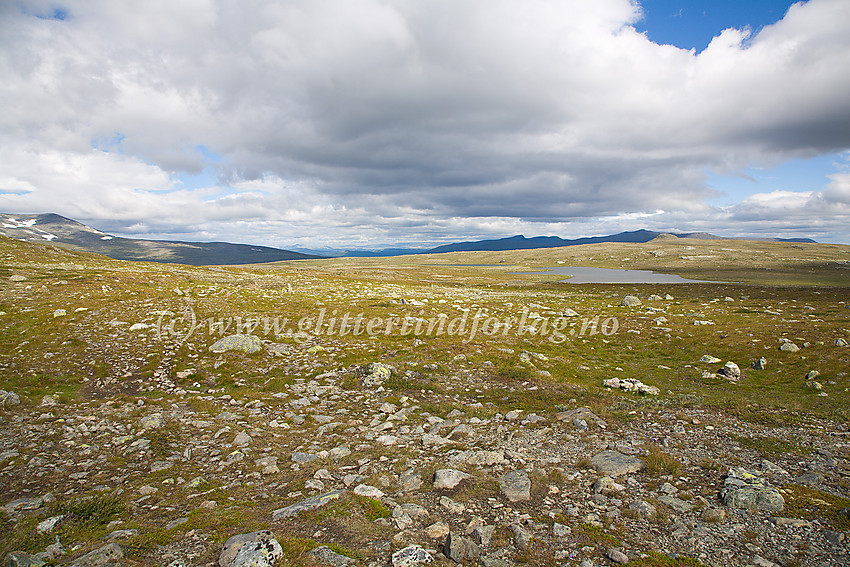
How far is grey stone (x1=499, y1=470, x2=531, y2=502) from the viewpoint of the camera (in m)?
8.78

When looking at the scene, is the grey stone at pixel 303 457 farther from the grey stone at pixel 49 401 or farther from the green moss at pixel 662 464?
the grey stone at pixel 49 401

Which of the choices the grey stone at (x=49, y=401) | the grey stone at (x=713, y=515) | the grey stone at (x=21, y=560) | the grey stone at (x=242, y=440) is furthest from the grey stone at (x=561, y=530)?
the grey stone at (x=49, y=401)

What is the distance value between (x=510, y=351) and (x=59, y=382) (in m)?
22.0

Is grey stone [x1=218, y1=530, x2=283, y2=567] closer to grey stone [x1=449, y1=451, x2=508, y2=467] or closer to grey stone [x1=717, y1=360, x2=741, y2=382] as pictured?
grey stone [x1=449, y1=451, x2=508, y2=467]

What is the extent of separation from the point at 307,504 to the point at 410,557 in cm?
289

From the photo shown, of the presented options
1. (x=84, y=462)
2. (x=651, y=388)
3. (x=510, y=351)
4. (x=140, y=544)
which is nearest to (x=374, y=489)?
(x=140, y=544)

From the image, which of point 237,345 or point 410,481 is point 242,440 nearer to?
point 410,481

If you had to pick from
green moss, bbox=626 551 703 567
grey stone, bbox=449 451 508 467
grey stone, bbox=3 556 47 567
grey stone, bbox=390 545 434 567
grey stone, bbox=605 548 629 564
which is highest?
grey stone, bbox=3 556 47 567

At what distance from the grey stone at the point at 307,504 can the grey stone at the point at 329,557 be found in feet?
4.89

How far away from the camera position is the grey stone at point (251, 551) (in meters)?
6.36

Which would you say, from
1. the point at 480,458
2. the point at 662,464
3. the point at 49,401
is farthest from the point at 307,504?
the point at 49,401

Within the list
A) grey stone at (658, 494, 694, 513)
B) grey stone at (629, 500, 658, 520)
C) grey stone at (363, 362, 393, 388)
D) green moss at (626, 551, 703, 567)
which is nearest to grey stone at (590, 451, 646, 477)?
grey stone at (658, 494, 694, 513)

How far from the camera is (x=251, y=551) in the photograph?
6531 mm

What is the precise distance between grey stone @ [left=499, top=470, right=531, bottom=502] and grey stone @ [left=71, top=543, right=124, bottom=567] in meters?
7.82
